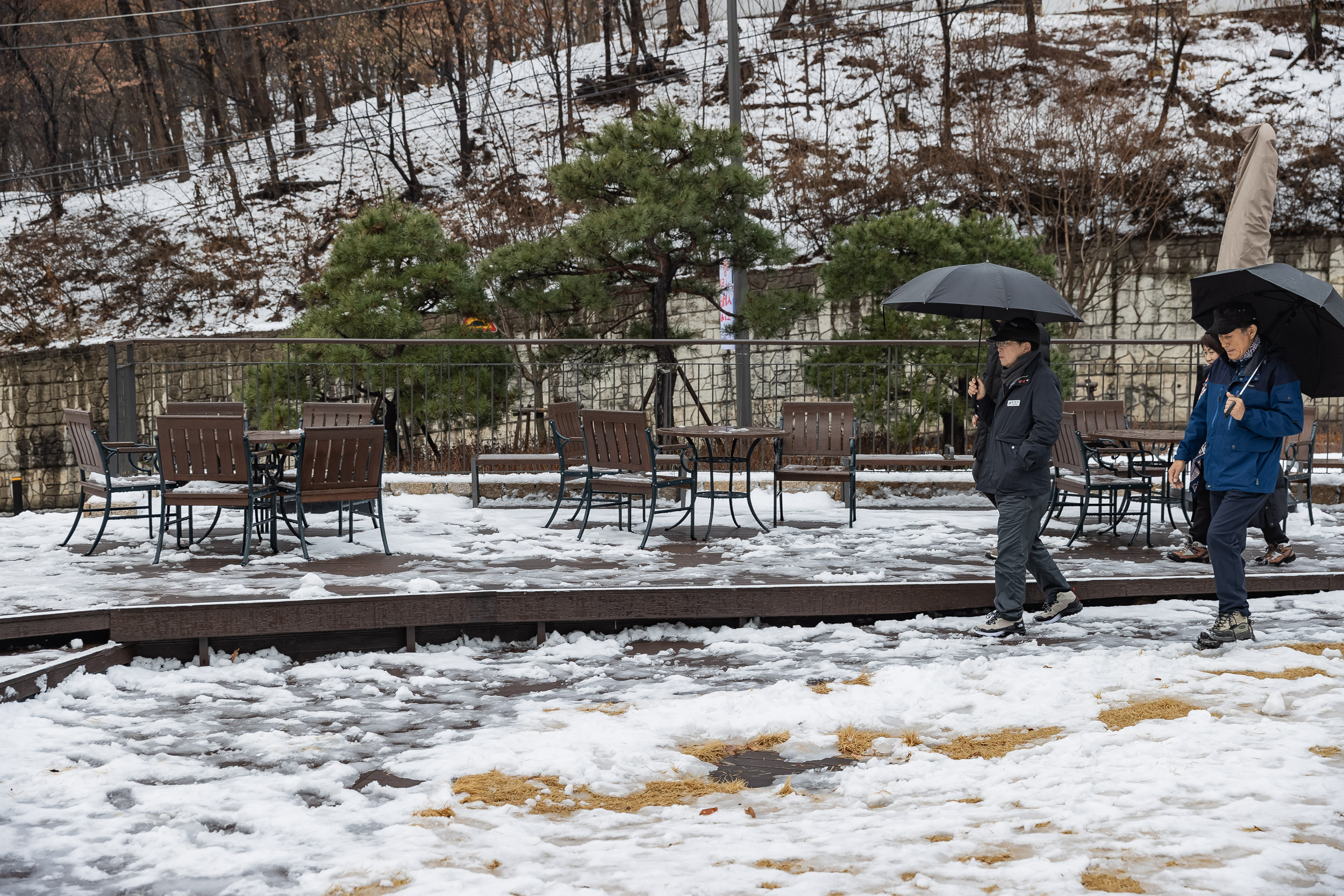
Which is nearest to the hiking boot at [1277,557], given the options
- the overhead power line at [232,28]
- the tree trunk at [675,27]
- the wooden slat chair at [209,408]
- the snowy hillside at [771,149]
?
the wooden slat chair at [209,408]

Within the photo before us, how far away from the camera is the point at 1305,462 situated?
10.5 m

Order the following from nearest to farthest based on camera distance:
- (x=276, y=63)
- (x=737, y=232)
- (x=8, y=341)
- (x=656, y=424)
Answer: (x=656, y=424), (x=737, y=232), (x=8, y=341), (x=276, y=63)

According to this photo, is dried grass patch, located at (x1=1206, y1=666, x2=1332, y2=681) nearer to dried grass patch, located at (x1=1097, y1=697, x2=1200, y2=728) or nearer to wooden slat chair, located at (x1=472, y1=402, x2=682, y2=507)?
dried grass patch, located at (x1=1097, y1=697, x2=1200, y2=728)

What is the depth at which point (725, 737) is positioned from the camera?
4363mm

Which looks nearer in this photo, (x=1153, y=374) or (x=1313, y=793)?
(x=1313, y=793)

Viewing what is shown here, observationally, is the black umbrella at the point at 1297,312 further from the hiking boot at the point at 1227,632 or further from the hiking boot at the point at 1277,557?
the hiking boot at the point at 1277,557

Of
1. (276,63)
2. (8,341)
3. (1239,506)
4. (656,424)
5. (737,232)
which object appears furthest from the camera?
(276,63)

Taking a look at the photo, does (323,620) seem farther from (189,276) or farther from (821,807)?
(189,276)

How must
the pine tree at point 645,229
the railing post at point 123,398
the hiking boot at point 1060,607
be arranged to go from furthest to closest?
the pine tree at point 645,229 < the railing post at point 123,398 < the hiking boot at point 1060,607

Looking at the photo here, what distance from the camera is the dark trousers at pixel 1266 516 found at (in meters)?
5.69

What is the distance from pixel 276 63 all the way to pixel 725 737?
32.6m

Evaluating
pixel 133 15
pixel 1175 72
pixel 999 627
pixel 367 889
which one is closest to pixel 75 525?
pixel 367 889

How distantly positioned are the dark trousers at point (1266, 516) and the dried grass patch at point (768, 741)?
263 cm

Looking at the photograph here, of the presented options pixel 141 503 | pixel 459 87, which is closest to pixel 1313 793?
pixel 141 503
